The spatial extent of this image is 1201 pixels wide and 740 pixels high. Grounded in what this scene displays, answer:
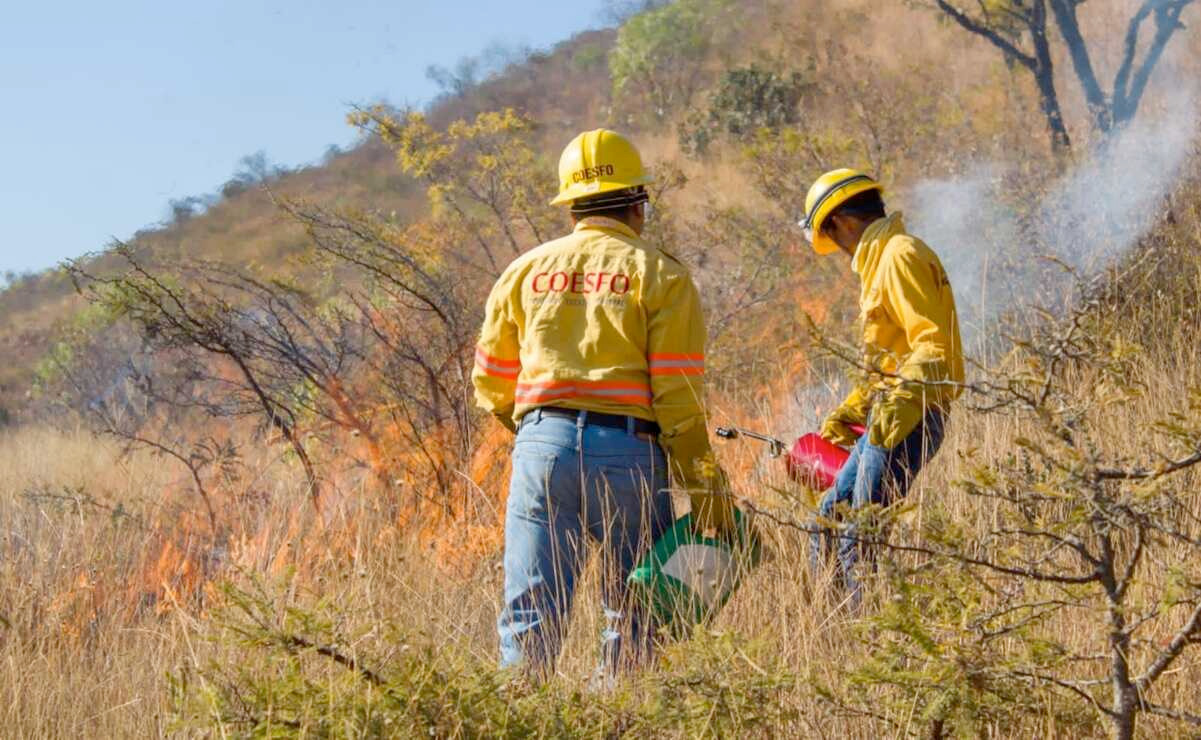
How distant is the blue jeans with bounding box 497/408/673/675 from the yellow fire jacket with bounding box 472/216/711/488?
9cm

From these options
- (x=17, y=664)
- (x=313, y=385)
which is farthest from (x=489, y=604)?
(x=313, y=385)

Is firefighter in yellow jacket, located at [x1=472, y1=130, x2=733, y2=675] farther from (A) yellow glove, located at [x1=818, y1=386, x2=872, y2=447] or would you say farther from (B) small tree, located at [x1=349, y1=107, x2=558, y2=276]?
(B) small tree, located at [x1=349, y1=107, x2=558, y2=276]

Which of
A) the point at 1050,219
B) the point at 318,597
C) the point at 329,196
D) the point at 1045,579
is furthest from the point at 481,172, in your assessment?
the point at 329,196

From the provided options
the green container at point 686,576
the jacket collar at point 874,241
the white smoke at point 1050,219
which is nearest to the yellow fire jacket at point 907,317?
the jacket collar at point 874,241

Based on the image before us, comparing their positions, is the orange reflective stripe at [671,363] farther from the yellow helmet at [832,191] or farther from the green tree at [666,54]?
the green tree at [666,54]

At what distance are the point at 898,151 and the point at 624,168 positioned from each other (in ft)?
37.1

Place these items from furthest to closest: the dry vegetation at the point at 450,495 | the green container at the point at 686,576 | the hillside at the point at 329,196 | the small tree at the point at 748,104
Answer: the hillside at the point at 329,196 < the small tree at the point at 748,104 < the green container at the point at 686,576 < the dry vegetation at the point at 450,495

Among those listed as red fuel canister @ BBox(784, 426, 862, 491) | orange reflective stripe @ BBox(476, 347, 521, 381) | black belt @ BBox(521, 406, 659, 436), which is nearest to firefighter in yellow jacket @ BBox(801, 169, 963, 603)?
red fuel canister @ BBox(784, 426, 862, 491)

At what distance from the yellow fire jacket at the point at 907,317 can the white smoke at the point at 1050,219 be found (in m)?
3.55

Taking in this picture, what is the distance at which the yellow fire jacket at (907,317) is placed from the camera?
431 cm

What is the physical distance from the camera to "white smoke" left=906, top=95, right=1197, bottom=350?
30.3 ft

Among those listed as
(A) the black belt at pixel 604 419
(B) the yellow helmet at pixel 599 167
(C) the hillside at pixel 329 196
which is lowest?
(A) the black belt at pixel 604 419

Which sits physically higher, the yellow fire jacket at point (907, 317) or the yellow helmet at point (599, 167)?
the yellow helmet at point (599, 167)

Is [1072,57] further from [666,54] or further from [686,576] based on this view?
[666,54]
